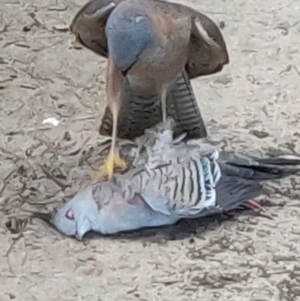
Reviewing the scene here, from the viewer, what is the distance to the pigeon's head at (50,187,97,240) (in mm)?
2451

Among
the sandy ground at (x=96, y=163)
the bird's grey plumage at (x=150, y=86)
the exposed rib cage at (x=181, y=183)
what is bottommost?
the sandy ground at (x=96, y=163)

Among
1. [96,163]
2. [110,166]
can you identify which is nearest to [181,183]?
[110,166]

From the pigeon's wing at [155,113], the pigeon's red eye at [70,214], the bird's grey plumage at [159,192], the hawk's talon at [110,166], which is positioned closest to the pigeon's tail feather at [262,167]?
the bird's grey plumage at [159,192]

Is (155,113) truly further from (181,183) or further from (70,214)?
(70,214)

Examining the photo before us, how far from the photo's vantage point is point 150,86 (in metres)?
2.54

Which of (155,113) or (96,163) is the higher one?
Result: (155,113)

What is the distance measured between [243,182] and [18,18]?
3.67 feet

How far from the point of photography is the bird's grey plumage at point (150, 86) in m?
2.53

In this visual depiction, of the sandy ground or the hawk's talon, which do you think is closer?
the sandy ground

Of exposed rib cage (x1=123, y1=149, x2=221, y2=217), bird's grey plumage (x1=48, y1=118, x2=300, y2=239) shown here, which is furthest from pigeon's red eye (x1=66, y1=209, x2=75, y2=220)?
exposed rib cage (x1=123, y1=149, x2=221, y2=217)

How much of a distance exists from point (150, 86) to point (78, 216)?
363 mm

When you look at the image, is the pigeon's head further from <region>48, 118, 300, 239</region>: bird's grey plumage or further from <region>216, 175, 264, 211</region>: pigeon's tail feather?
<region>216, 175, 264, 211</region>: pigeon's tail feather

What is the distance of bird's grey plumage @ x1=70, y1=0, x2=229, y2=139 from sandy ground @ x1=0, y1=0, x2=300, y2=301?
138mm

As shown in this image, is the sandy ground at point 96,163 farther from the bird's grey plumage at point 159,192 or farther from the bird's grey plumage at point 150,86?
the bird's grey plumage at point 150,86
